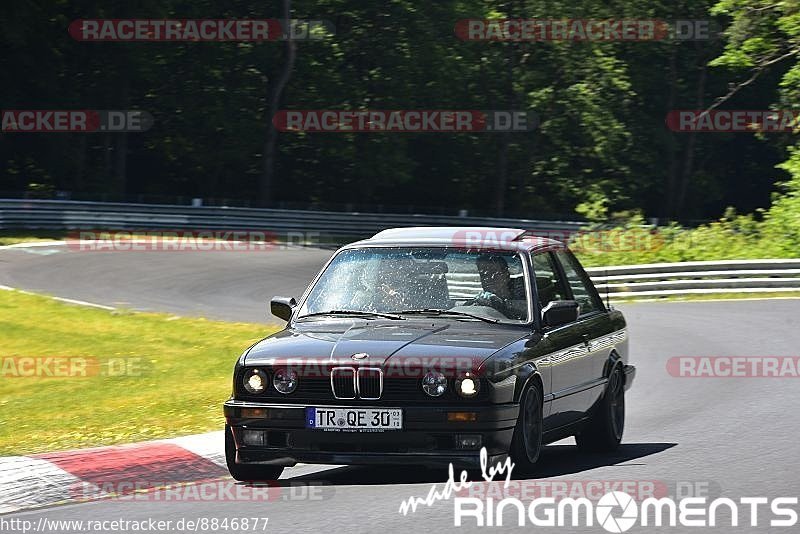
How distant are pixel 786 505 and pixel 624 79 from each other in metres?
53.5

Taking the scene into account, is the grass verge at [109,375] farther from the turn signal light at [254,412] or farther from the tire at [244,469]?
the turn signal light at [254,412]

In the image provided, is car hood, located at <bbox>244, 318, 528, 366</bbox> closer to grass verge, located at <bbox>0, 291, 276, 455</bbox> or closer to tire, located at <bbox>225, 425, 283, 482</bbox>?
tire, located at <bbox>225, 425, 283, 482</bbox>

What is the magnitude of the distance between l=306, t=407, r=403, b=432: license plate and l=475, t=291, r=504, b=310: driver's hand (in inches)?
56.1

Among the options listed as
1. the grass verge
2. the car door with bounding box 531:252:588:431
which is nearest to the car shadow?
the car door with bounding box 531:252:588:431

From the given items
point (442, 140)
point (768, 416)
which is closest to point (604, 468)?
point (768, 416)

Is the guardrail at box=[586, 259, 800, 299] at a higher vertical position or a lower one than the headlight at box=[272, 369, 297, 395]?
lower

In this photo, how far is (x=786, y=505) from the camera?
26.7 ft

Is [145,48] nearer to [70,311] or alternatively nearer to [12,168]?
[12,168]

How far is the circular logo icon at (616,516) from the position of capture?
7559 millimetres

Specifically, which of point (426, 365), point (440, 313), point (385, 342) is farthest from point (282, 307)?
point (426, 365)

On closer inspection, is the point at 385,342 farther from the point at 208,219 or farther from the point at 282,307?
the point at 208,219

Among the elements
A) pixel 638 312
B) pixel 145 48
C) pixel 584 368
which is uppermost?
pixel 145 48

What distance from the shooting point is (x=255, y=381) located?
8.91 metres

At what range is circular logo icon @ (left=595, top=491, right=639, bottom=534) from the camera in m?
7.56
